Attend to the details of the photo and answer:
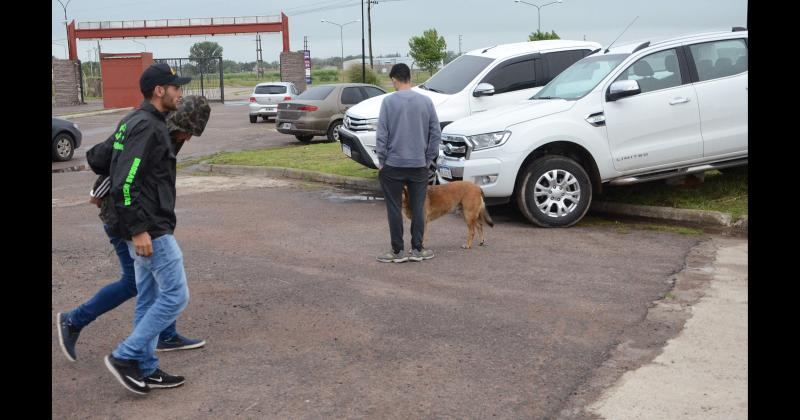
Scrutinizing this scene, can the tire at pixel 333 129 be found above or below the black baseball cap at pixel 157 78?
below

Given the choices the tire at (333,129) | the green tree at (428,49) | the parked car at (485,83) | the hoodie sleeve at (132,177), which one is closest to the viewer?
the hoodie sleeve at (132,177)

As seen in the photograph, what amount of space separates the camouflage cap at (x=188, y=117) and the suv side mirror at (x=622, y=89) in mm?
5816

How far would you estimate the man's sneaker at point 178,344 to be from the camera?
5702 mm

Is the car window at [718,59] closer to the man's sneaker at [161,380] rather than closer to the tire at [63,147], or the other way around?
the man's sneaker at [161,380]

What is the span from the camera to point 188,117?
5.07 metres

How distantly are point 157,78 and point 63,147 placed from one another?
51.0ft

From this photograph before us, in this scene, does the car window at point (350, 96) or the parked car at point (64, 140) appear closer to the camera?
the parked car at point (64, 140)

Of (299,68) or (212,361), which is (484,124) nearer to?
(212,361)

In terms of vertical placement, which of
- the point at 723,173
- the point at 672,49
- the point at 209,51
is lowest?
the point at 723,173

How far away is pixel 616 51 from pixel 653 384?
6502mm

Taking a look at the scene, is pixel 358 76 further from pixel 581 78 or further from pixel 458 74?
pixel 581 78

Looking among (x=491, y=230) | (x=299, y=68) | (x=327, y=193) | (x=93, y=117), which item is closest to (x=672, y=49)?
(x=491, y=230)

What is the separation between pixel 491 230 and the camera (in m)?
9.86

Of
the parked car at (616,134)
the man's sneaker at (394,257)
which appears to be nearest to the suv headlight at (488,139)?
the parked car at (616,134)
